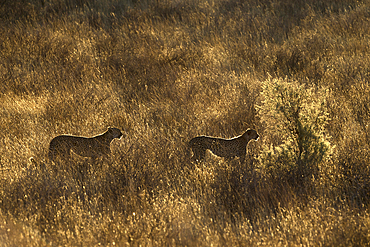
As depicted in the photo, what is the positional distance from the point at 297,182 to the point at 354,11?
641 centimetres

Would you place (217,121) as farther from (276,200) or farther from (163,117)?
(276,200)

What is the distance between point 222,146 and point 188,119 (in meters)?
1.14

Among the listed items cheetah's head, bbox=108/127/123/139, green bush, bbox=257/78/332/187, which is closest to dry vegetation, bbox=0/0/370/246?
green bush, bbox=257/78/332/187

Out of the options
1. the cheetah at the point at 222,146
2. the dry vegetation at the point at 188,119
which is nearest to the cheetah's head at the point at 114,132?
the dry vegetation at the point at 188,119

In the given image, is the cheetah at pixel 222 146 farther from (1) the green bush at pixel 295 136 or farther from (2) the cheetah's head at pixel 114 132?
(2) the cheetah's head at pixel 114 132

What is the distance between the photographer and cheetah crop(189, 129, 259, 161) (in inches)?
157

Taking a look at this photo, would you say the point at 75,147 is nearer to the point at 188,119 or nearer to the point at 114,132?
the point at 114,132

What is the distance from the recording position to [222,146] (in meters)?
3.98

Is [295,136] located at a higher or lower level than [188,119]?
higher

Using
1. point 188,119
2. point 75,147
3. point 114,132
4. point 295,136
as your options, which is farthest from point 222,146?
point 75,147

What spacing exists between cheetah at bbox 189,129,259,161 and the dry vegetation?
0.35 feet

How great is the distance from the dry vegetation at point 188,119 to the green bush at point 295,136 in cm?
1

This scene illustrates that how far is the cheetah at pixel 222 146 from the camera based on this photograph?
398cm

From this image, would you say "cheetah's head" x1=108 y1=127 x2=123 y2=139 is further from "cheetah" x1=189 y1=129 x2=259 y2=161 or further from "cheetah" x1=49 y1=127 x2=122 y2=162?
"cheetah" x1=189 y1=129 x2=259 y2=161
